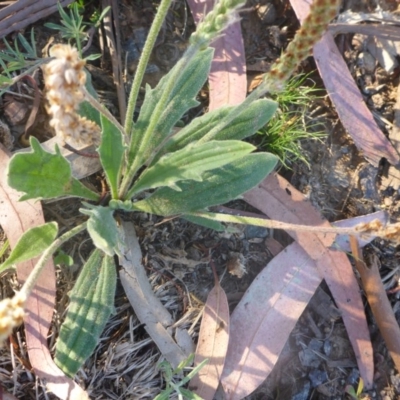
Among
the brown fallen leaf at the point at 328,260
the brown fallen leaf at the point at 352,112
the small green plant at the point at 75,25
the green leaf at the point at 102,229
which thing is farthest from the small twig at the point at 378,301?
the small green plant at the point at 75,25

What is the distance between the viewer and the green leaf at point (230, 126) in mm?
2262

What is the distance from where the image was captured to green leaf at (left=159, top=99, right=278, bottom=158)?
2.26 metres

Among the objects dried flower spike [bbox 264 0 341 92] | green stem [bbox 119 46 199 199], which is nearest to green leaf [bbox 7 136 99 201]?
green stem [bbox 119 46 199 199]

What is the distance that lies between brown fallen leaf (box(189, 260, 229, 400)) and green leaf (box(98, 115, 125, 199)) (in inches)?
30.8

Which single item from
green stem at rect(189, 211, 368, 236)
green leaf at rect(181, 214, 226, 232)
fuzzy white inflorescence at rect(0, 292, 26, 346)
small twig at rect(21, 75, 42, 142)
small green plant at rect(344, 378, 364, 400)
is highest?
small twig at rect(21, 75, 42, 142)

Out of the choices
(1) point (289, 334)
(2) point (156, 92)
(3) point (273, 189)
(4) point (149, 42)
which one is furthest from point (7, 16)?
(1) point (289, 334)

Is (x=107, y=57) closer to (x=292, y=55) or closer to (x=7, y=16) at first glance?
(x=7, y=16)

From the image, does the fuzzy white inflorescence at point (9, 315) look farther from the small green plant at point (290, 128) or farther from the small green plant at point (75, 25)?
the small green plant at point (290, 128)

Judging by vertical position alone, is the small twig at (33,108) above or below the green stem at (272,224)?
above

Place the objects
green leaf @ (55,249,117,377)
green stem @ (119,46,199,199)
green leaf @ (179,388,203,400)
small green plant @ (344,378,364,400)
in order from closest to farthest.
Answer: green stem @ (119,46,199,199) → green leaf @ (55,249,117,377) → green leaf @ (179,388,203,400) → small green plant @ (344,378,364,400)

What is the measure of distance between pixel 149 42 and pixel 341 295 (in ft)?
5.04

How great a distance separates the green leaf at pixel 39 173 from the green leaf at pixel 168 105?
0.32 m

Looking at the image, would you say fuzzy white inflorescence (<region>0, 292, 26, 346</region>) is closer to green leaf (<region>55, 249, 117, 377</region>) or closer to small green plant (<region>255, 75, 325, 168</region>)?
green leaf (<region>55, 249, 117, 377</region>)

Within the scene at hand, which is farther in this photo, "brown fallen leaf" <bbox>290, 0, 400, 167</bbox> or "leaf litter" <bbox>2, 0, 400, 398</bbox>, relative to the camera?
"brown fallen leaf" <bbox>290, 0, 400, 167</bbox>
